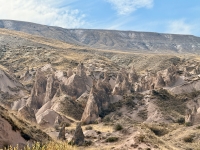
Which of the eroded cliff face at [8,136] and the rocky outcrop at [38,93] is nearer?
the eroded cliff face at [8,136]

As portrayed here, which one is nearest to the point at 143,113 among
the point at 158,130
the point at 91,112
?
the point at 91,112

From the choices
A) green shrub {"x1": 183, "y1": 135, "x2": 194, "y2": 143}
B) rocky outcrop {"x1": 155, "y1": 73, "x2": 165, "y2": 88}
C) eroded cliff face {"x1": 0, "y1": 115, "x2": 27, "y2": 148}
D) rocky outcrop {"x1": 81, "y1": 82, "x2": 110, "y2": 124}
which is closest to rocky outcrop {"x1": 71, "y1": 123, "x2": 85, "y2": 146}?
eroded cliff face {"x1": 0, "y1": 115, "x2": 27, "y2": 148}

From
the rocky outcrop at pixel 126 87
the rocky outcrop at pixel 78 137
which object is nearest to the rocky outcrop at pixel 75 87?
the rocky outcrop at pixel 126 87

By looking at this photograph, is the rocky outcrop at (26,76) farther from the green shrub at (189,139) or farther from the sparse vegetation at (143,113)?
the green shrub at (189,139)

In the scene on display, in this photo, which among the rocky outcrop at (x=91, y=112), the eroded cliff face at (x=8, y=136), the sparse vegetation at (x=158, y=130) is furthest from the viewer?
the rocky outcrop at (x=91, y=112)

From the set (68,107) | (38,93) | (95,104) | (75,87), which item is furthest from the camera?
(75,87)

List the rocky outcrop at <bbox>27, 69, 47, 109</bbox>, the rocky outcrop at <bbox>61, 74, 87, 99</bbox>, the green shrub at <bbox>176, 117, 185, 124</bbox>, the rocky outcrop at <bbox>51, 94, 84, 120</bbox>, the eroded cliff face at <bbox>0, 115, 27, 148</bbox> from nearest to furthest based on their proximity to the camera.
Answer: the eroded cliff face at <bbox>0, 115, 27, 148</bbox> → the green shrub at <bbox>176, 117, 185, 124</bbox> → the rocky outcrop at <bbox>51, 94, 84, 120</bbox> → the rocky outcrop at <bbox>27, 69, 47, 109</bbox> → the rocky outcrop at <bbox>61, 74, 87, 99</bbox>

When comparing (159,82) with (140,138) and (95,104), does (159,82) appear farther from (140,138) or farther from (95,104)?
(140,138)

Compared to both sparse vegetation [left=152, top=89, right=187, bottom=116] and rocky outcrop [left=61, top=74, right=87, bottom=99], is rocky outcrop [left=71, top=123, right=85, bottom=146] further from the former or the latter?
rocky outcrop [left=61, top=74, right=87, bottom=99]

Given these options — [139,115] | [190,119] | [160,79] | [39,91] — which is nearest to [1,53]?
[39,91]

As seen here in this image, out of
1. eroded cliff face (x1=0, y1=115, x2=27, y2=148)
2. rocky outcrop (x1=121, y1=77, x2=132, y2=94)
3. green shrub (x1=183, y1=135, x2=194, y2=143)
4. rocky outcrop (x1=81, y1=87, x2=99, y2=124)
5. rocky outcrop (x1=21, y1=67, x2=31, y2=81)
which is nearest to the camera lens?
eroded cliff face (x1=0, y1=115, x2=27, y2=148)

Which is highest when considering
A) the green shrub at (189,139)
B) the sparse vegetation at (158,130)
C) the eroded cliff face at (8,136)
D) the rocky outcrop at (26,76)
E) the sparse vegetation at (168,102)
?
the eroded cliff face at (8,136)

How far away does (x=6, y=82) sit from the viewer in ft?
290

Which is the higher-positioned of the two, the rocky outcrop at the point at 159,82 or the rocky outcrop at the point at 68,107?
the rocky outcrop at the point at 159,82
